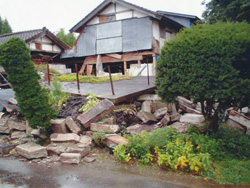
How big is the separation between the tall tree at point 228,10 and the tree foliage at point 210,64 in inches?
326

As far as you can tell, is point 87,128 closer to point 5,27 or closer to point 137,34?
point 137,34

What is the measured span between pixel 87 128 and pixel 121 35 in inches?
503

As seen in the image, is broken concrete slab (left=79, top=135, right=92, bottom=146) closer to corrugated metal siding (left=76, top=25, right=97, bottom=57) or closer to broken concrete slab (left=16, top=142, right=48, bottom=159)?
broken concrete slab (left=16, top=142, right=48, bottom=159)

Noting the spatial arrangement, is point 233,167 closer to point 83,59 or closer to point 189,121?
point 189,121

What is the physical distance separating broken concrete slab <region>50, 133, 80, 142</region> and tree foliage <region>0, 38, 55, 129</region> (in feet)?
1.20

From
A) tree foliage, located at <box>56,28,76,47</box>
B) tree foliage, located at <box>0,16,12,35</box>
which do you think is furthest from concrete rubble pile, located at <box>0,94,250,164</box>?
tree foliage, located at <box>0,16,12,35</box>

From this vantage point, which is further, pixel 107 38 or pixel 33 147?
pixel 107 38

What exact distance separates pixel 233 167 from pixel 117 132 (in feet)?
9.68

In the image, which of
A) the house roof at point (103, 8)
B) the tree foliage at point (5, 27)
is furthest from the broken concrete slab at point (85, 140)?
the tree foliage at point (5, 27)

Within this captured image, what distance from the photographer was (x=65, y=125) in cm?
627

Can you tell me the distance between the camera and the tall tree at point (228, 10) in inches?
514

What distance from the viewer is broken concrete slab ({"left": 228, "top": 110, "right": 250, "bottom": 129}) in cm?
621

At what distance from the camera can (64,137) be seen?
5879 millimetres

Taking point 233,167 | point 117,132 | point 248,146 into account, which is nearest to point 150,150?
point 117,132
